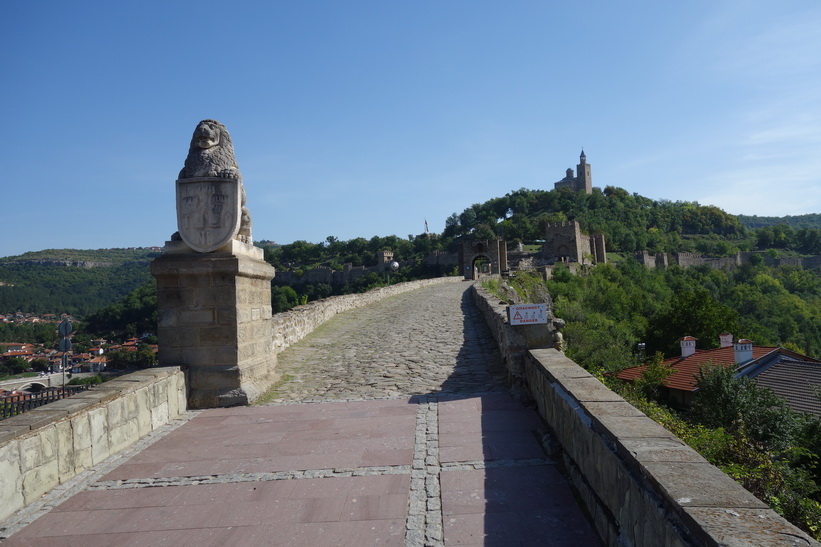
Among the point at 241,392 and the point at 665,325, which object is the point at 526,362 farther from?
the point at 665,325

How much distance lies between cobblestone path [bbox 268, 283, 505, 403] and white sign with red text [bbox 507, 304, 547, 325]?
2.66 ft

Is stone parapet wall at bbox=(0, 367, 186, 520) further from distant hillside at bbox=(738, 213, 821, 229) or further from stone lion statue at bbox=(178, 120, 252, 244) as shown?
distant hillside at bbox=(738, 213, 821, 229)

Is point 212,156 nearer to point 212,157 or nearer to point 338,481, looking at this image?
point 212,157

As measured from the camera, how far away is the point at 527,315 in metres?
5.61

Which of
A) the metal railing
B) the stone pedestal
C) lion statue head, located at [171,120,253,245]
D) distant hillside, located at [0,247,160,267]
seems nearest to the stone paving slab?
the stone pedestal

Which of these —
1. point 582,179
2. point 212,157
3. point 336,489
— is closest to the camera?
point 336,489

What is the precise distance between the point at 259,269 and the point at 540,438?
379 cm

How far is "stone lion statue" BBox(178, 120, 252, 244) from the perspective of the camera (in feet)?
18.3

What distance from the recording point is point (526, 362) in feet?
17.5

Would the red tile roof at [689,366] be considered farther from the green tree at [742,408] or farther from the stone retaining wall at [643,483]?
the stone retaining wall at [643,483]

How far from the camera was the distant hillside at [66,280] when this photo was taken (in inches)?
2621

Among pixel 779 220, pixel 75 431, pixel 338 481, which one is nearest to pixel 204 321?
pixel 75 431

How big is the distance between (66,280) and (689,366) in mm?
87156

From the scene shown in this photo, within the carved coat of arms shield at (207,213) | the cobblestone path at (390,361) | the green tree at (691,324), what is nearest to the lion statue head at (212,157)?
the carved coat of arms shield at (207,213)
